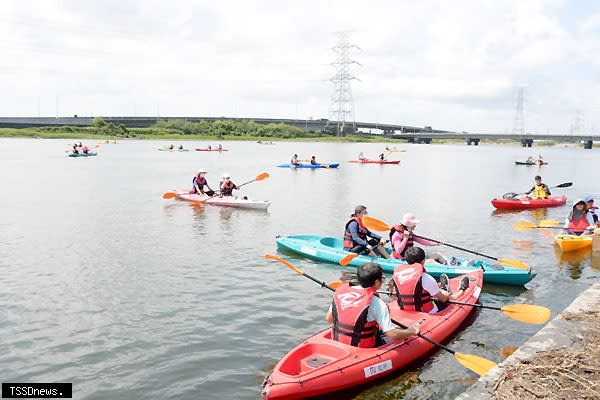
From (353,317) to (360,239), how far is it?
21.4 ft

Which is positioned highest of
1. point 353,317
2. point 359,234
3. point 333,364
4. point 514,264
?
point 359,234

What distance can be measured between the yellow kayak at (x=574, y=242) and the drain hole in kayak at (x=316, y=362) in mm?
11884

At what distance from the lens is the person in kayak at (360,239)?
1367 centimetres

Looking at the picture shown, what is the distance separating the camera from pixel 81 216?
870 inches

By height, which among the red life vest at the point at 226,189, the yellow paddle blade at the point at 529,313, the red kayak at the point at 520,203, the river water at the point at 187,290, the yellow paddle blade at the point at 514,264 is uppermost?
the red life vest at the point at 226,189

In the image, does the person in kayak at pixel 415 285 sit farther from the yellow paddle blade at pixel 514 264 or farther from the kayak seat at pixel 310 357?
the yellow paddle blade at pixel 514 264

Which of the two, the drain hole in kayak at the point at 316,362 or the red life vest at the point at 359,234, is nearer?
the drain hole in kayak at the point at 316,362

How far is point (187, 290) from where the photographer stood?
1226cm

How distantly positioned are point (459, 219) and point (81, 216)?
17.0 m

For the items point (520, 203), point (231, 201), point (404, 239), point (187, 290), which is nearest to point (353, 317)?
point (404, 239)

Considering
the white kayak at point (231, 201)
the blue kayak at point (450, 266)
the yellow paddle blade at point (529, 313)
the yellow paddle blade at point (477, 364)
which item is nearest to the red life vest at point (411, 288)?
the yellow paddle blade at point (477, 364)

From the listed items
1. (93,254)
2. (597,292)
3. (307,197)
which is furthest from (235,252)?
(307,197)

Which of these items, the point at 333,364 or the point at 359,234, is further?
the point at 359,234

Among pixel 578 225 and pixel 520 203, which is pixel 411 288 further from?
pixel 520 203
